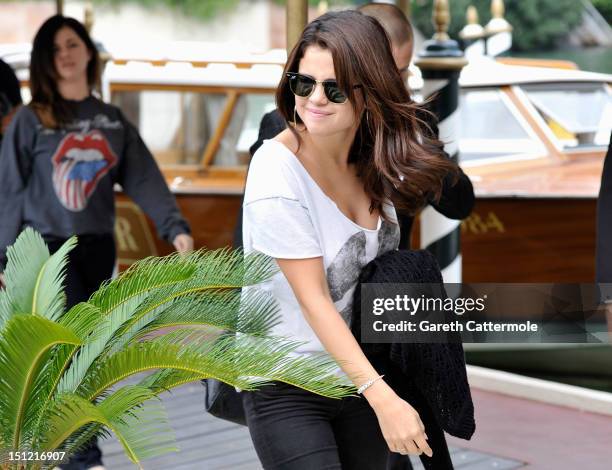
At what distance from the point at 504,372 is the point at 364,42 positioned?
158 inches

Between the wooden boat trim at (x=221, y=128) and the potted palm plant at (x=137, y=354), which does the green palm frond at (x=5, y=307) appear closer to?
the potted palm plant at (x=137, y=354)

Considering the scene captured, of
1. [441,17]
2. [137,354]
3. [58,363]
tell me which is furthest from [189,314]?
[441,17]

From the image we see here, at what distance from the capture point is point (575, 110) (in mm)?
9430

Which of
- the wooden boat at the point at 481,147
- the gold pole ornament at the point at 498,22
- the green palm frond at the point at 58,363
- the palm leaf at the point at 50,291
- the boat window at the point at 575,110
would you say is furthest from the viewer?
the gold pole ornament at the point at 498,22

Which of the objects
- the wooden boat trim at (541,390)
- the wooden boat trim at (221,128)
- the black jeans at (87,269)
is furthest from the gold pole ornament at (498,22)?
the black jeans at (87,269)

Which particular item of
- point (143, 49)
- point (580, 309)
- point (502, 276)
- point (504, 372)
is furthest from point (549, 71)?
point (580, 309)

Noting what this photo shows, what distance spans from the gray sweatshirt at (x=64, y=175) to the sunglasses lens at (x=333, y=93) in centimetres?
236

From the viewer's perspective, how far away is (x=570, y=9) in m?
9.09

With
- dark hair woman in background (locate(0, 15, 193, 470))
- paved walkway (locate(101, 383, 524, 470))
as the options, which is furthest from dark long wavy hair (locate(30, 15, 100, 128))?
paved walkway (locate(101, 383, 524, 470))

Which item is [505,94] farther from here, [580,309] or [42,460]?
[42,460]

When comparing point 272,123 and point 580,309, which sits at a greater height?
point 272,123

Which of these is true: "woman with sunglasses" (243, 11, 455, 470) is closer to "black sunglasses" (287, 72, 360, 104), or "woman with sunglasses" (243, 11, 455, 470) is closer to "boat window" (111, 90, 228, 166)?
"black sunglasses" (287, 72, 360, 104)

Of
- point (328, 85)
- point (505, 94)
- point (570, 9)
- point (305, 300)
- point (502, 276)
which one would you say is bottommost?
point (502, 276)

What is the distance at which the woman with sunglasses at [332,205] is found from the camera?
2607 millimetres
